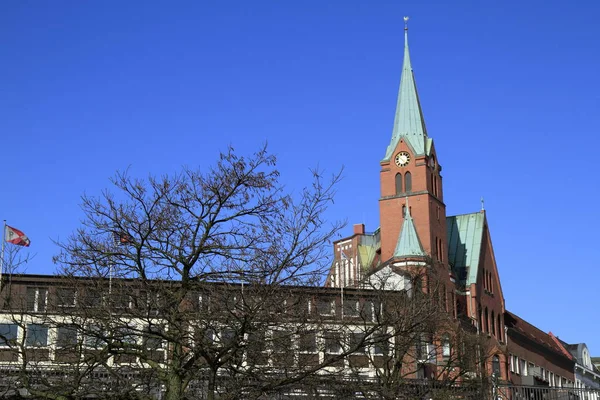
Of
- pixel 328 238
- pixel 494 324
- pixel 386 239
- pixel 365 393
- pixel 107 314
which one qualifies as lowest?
pixel 365 393

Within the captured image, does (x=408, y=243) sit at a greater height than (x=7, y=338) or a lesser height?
greater

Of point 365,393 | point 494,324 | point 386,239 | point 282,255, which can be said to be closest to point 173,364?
point 282,255

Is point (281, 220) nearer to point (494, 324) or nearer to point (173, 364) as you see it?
point (173, 364)

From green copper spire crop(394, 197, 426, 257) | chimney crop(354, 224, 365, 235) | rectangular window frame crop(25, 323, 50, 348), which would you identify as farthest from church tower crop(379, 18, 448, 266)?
rectangular window frame crop(25, 323, 50, 348)

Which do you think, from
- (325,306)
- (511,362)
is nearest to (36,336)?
(325,306)

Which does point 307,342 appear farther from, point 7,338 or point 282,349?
point 7,338

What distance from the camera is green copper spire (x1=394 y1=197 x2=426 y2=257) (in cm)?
8281

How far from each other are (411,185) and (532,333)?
33.5 m

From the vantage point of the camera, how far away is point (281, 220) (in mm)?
25266

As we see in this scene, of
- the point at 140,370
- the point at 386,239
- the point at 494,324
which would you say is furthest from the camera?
the point at 494,324

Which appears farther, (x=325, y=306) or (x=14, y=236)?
(x=14, y=236)

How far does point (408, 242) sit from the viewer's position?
8356 cm

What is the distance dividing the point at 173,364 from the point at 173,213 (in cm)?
400

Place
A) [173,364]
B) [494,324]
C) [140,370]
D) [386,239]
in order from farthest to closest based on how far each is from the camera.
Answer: [494,324]
[386,239]
[140,370]
[173,364]
